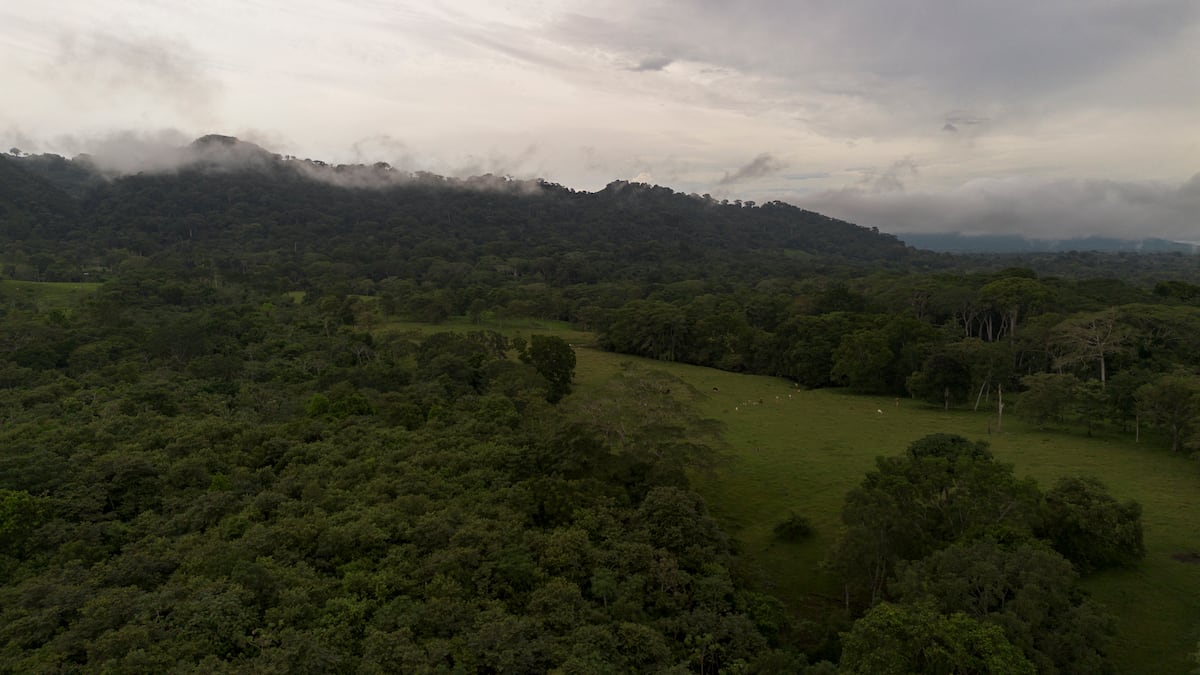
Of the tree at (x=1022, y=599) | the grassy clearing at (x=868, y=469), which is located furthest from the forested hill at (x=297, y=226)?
the tree at (x=1022, y=599)

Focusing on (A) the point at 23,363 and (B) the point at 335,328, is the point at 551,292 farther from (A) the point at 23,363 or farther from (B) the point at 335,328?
(A) the point at 23,363

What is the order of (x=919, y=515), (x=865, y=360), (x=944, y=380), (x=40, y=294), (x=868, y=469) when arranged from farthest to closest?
(x=40, y=294) < (x=865, y=360) < (x=944, y=380) < (x=868, y=469) < (x=919, y=515)

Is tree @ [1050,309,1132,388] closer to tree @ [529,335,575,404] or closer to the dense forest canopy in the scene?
the dense forest canopy

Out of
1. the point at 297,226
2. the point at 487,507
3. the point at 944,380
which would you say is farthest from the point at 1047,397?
the point at 297,226

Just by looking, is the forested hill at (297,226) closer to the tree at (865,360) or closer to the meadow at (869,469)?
the tree at (865,360)

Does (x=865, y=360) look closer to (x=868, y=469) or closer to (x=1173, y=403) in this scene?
(x=1173, y=403)

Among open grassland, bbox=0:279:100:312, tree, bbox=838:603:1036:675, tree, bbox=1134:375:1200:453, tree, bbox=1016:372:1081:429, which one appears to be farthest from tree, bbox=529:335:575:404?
open grassland, bbox=0:279:100:312
